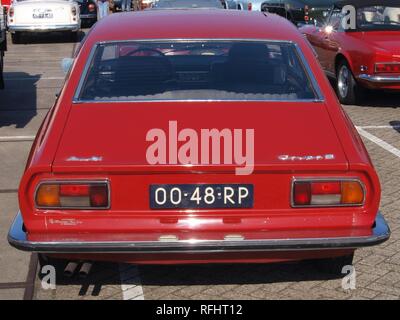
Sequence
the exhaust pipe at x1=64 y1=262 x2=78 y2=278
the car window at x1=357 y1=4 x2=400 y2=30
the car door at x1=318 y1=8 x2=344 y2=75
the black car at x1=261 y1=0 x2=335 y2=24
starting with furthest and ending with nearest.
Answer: the black car at x1=261 y1=0 x2=335 y2=24
the car door at x1=318 y1=8 x2=344 y2=75
the car window at x1=357 y1=4 x2=400 y2=30
the exhaust pipe at x1=64 y1=262 x2=78 y2=278

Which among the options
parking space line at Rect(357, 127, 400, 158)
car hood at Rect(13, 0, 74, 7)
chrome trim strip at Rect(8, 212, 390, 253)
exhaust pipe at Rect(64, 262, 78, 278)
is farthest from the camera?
car hood at Rect(13, 0, 74, 7)

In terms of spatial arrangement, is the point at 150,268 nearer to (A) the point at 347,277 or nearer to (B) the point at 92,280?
(B) the point at 92,280

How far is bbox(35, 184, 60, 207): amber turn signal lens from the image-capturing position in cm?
349

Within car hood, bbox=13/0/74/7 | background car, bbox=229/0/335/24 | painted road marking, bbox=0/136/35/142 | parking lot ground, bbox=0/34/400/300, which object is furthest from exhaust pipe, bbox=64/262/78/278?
car hood, bbox=13/0/74/7

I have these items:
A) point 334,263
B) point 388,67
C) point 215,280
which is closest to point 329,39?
point 388,67

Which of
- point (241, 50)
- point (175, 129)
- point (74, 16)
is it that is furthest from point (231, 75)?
point (74, 16)

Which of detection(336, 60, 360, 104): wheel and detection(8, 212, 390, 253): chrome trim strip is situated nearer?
detection(8, 212, 390, 253): chrome trim strip

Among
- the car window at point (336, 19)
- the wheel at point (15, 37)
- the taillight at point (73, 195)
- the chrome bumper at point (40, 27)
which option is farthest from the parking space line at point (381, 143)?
the wheel at point (15, 37)

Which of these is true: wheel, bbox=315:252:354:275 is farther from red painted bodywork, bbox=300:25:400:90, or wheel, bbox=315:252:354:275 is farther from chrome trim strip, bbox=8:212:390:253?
red painted bodywork, bbox=300:25:400:90

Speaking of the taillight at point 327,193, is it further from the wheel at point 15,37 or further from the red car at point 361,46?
the wheel at point 15,37

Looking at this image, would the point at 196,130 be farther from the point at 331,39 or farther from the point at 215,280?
the point at 331,39

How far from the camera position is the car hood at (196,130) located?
3.49 m

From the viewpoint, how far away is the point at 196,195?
349 cm

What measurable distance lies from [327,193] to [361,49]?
6059 mm
